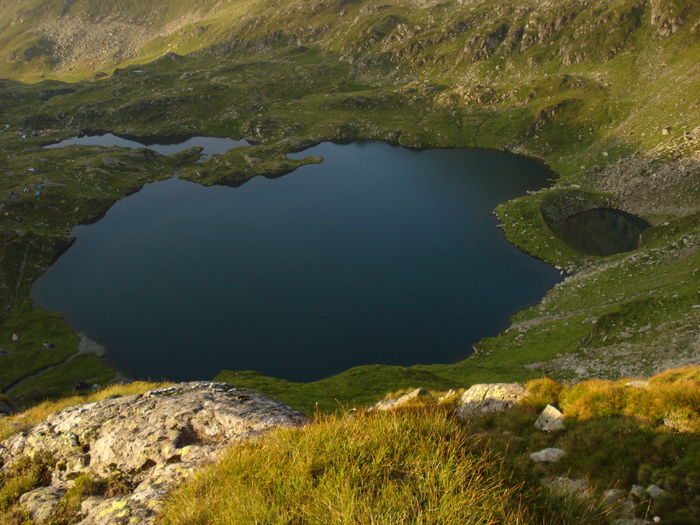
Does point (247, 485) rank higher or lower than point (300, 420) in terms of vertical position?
higher

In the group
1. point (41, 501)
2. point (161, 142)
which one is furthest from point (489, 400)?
point (161, 142)

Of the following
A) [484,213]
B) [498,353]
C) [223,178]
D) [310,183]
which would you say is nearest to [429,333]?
[498,353]

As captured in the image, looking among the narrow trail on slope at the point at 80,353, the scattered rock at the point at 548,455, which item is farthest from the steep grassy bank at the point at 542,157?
the scattered rock at the point at 548,455

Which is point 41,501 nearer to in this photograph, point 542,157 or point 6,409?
point 6,409

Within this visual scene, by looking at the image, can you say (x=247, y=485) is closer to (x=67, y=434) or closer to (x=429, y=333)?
(x=67, y=434)

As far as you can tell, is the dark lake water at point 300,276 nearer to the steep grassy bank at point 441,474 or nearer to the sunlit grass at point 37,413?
the sunlit grass at point 37,413
